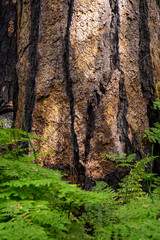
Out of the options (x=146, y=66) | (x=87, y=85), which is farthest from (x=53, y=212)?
(x=146, y=66)

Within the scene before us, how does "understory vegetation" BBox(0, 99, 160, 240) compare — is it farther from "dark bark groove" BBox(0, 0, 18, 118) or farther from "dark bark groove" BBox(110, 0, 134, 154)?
"dark bark groove" BBox(0, 0, 18, 118)

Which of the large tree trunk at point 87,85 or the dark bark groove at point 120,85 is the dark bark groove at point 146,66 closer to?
the large tree trunk at point 87,85

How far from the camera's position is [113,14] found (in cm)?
244

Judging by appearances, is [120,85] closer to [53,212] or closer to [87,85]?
[87,85]

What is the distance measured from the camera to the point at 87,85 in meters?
2.32

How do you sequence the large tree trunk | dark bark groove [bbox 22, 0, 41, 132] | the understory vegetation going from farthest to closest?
dark bark groove [bbox 22, 0, 41, 132] → the large tree trunk → the understory vegetation

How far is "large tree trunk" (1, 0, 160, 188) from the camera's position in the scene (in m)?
2.27

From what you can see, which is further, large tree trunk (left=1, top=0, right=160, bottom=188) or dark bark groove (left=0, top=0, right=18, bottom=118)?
dark bark groove (left=0, top=0, right=18, bottom=118)

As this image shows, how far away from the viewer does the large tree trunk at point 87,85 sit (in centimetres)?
227

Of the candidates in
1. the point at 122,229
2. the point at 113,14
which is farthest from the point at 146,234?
the point at 113,14

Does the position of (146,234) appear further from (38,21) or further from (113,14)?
(38,21)

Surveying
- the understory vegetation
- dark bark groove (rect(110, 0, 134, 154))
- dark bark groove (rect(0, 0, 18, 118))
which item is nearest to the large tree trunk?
dark bark groove (rect(110, 0, 134, 154))

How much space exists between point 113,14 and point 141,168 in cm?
193

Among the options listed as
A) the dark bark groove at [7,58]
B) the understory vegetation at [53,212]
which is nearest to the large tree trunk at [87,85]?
the understory vegetation at [53,212]
